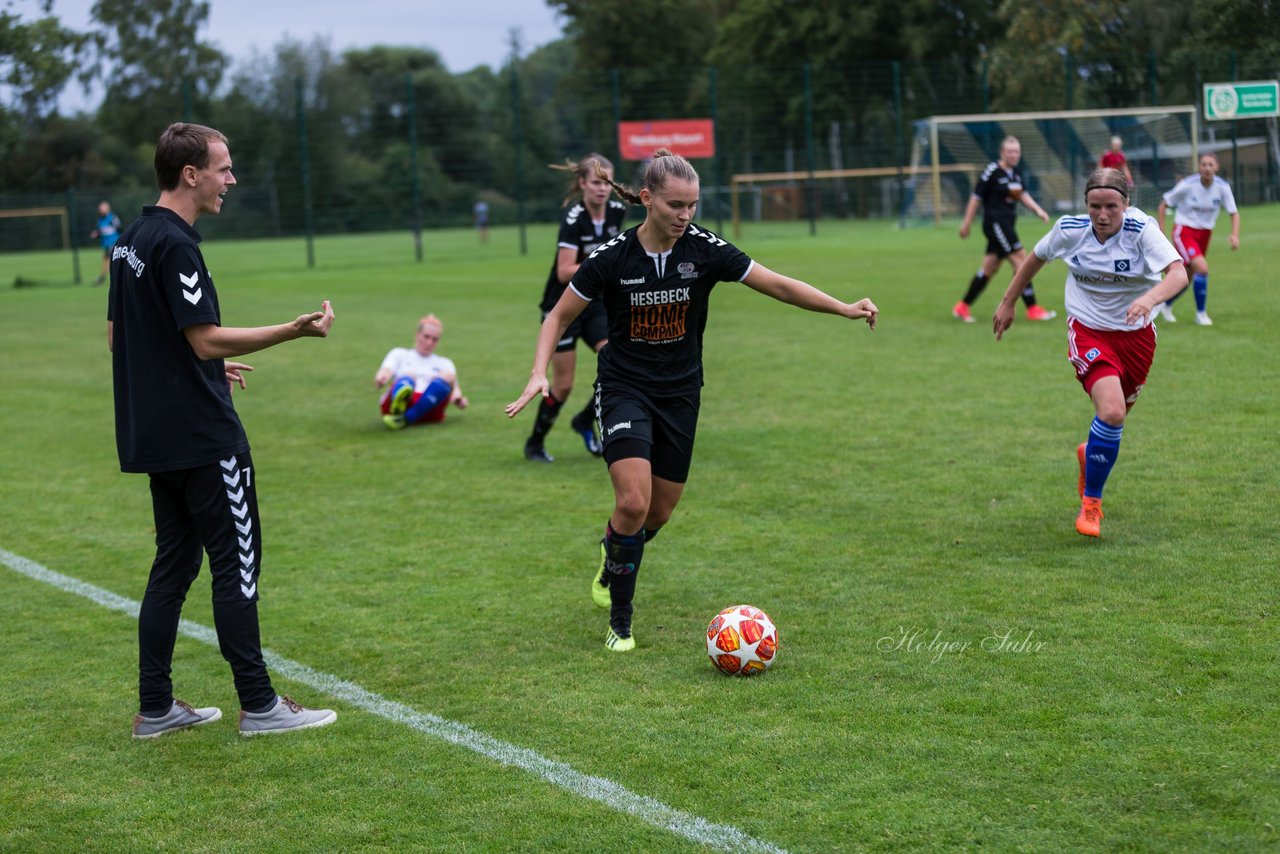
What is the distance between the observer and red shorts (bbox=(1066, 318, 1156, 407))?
6891mm

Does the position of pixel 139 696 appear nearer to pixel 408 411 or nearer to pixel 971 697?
pixel 971 697

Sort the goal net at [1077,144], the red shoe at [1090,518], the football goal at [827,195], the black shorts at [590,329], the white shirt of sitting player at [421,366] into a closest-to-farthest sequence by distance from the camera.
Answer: the red shoe at [1090,518] < the black shorts at [590,329] < the white shirt of sitting player at [421,366] < the goal net at [1077,144] < the football goal at [827,195]

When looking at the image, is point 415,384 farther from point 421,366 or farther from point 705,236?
point 705,236

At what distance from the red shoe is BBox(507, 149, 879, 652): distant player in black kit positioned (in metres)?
2.04

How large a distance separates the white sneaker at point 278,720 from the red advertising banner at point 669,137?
3107cm

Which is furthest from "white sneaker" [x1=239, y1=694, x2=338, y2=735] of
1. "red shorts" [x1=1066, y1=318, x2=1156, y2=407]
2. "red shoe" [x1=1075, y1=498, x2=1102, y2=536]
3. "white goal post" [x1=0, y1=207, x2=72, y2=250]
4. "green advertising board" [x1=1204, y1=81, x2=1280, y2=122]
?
"white goal post" [x1=0, y1=207, x2=72, y2=250]

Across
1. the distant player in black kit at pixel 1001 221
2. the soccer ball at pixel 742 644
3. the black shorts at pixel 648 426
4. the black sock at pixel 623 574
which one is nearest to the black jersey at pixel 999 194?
the distant player in black kit at pixel 1001 221

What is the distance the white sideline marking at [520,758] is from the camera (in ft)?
12.4

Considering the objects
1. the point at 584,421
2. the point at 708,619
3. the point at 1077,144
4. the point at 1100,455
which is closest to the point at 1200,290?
the point at 584,421

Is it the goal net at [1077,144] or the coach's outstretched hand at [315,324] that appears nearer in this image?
the coach's outstretched hand at [315,324]

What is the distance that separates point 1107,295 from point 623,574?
127 inches

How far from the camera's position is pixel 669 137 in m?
35.5

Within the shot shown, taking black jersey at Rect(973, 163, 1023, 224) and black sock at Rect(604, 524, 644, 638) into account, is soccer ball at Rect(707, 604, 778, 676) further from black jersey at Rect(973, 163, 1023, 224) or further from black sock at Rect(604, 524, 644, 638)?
black jersey at Rect(973, 163, 1023, 224)

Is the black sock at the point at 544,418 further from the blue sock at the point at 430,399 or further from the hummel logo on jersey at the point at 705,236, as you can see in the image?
the hummel logo on jersey at the point at 705,236
